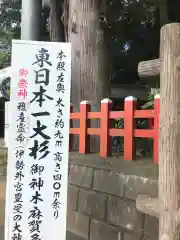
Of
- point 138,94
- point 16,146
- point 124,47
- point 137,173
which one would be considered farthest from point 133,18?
point 16,146

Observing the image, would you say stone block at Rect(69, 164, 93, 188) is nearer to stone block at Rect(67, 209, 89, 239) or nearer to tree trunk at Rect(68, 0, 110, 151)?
stone block at Rect(67, 209, 89, 239)

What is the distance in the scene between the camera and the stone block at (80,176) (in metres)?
4.35

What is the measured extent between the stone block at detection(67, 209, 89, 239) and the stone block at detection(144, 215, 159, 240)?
1.00 metres

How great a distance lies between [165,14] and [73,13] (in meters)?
5.65

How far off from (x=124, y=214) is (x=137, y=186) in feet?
1.19

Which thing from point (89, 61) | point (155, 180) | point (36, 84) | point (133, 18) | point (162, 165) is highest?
point (133, 18)

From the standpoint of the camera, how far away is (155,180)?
3439 millimetres

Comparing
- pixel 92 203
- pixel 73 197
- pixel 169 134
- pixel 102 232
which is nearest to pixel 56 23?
pixel 73 197

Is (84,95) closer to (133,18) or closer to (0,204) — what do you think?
(0,204)

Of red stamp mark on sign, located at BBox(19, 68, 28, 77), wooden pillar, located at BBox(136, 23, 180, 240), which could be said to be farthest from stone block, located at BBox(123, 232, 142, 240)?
red stamp mark on sign, located at BBox(19, 68, 28, 77)

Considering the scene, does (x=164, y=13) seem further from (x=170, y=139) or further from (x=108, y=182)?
(x=170, y=139)

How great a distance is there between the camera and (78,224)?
14.6 feet

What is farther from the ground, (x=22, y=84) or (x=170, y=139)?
(x=22, y=84)

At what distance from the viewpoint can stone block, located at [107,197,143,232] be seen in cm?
361
